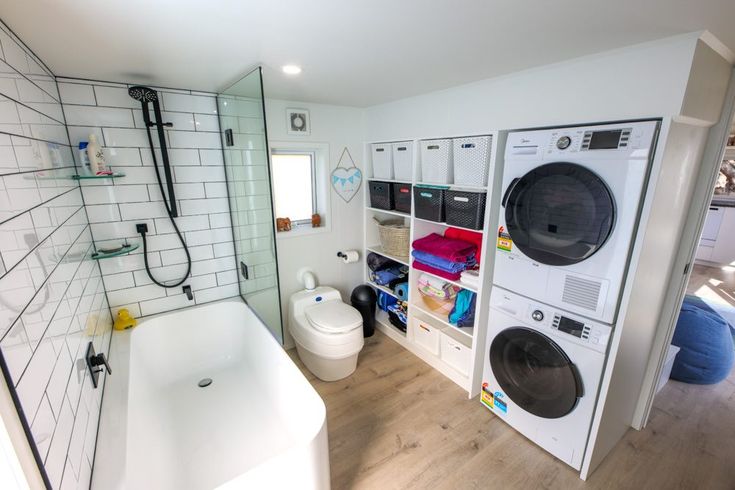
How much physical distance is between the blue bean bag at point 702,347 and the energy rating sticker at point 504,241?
1661mm

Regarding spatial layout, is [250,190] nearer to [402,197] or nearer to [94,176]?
[94,176]

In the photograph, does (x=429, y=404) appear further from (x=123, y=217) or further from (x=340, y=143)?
(x=123, y=217)

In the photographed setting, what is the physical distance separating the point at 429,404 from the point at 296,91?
7.41 feet

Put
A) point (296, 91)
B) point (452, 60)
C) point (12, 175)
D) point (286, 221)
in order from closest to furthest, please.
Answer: point (12, 175) < point (452, 60) < point (296, 91) < point (286, 221)

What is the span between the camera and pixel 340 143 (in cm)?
268

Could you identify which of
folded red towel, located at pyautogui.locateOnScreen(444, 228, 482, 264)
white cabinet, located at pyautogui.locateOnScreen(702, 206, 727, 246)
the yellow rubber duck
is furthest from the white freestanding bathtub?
white cabinet, located at pyautogui.locateOnScreen(702, 206, 727, 246)

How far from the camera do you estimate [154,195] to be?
2074mm

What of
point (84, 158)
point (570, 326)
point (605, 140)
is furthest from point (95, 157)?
point (570, 326)

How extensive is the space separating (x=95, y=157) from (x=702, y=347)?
405cm

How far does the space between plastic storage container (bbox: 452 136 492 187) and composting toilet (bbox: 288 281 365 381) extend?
1206mm

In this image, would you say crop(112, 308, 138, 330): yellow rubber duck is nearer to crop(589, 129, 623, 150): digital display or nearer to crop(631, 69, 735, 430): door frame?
crop(589, 129, 623, 150): digital display

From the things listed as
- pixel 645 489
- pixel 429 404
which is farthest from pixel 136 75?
pixel 645 489

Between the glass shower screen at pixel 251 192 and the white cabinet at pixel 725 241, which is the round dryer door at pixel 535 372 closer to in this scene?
the glass shower screen at pixel 251 192

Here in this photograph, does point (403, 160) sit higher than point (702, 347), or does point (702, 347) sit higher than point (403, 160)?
point (403, 160)
